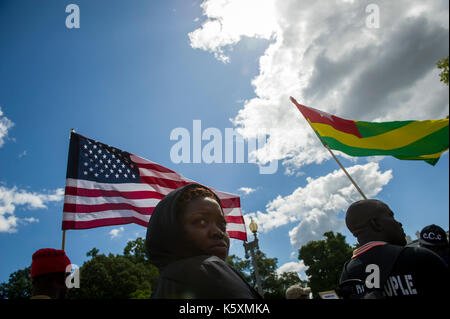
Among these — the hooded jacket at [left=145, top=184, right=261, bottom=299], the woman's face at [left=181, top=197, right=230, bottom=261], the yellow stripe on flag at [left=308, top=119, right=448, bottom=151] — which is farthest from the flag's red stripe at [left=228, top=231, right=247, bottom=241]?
the hooded jacket at [left=145, top=184, right=261, bottom=299]

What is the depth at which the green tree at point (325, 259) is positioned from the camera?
39.2 metres

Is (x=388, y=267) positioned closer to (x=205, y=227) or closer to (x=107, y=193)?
(x=205, y=227)

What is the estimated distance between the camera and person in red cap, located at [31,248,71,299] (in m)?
2.46

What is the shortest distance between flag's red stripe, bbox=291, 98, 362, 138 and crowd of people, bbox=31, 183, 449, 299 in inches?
198

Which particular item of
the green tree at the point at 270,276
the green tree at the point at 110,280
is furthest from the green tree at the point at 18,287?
the green tree at the point at 270,276

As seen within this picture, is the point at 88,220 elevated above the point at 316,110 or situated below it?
below

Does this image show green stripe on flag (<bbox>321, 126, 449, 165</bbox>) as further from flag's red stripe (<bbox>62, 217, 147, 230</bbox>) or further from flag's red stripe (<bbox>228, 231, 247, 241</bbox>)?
flag's red stripe (<bbox>62, 217, 147, 230</bbox>)

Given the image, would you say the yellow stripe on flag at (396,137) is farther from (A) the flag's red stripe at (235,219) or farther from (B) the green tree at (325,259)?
(B) the green tree at (325,259)

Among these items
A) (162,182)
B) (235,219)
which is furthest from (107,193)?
(235,219)

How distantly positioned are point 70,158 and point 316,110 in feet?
20.1
